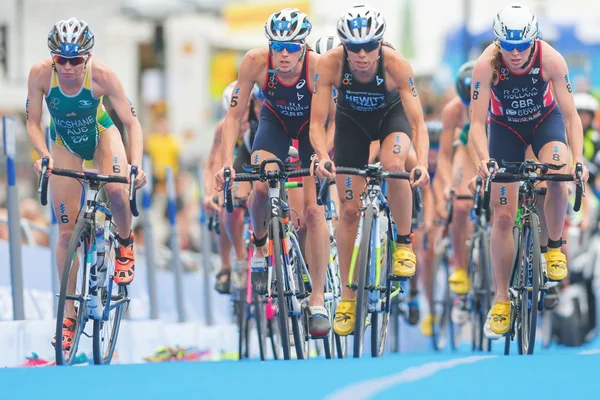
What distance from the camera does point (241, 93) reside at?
35.6 feet

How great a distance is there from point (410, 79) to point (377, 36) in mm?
438

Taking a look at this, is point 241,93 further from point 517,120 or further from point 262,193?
point 517,120

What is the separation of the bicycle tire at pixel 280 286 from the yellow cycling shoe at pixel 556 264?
2.09m

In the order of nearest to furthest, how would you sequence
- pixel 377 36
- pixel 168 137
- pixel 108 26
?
pixel 377 36
pixel 168 137
pixel 108 26

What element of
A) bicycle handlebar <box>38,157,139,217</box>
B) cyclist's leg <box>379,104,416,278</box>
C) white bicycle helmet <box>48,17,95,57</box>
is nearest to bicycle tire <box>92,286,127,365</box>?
bicycle handlebar <box>38,157,139,217</box>

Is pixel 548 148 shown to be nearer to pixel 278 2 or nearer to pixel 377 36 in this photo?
pixel 377 36

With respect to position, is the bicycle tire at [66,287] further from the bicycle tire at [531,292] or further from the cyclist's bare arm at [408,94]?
the bicycle tire at [531,292]

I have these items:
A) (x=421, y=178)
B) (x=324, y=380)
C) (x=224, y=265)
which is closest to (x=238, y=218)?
(x=224, y=265)

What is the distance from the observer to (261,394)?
6.80 meters

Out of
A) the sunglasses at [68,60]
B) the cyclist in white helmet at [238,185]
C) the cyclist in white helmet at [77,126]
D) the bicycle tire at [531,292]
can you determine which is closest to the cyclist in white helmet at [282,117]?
the cyclist in white helmet at [77,126]

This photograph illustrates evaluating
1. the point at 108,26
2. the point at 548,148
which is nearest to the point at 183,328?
the point at 548,148

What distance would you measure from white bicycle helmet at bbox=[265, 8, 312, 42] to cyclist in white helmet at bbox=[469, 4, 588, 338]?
132 centimetres

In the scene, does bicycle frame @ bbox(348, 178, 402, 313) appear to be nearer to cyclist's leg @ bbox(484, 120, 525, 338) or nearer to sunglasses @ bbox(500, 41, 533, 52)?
cyclist's leg @ bbox(484, 120, 525, 338)

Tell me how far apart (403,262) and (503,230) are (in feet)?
2.88
